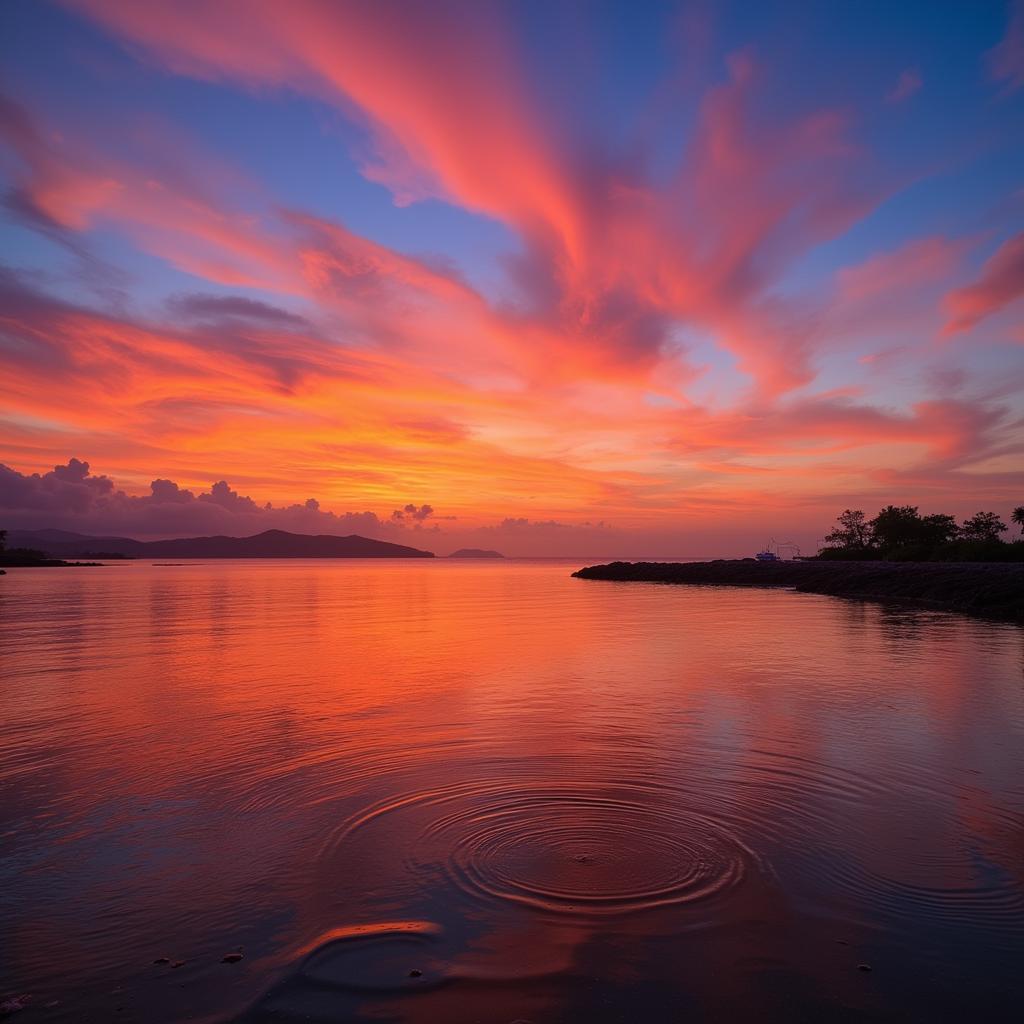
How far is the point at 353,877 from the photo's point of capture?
289 inches

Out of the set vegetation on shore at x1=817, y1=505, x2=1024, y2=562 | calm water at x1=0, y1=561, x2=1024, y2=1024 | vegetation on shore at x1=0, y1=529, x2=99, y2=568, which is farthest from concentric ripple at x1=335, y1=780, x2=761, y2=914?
vegetation on shore at x1=0, y1=529, x2=99, y2=568

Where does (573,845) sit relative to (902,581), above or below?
below

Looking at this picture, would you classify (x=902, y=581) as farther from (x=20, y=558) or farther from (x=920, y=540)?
(x=20, y=558)

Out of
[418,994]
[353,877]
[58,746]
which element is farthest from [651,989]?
[58,746]

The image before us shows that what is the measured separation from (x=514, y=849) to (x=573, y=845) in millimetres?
719

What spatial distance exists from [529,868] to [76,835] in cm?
589

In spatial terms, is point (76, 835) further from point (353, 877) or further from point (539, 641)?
point (539, 641)

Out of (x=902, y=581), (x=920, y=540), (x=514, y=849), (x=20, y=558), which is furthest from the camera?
(x=20, y=558)

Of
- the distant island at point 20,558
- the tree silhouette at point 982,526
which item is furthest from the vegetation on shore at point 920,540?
the distant island at point 20,558

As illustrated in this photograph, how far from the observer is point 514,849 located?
26.2 feet

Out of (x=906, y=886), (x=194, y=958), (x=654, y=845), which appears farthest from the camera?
(x=654, y=845)

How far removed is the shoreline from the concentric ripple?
112 ft

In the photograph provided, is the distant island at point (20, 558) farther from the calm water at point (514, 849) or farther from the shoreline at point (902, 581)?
the calm water at point (514, 849)

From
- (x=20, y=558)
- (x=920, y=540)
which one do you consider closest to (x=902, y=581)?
(x=920, y=540)
